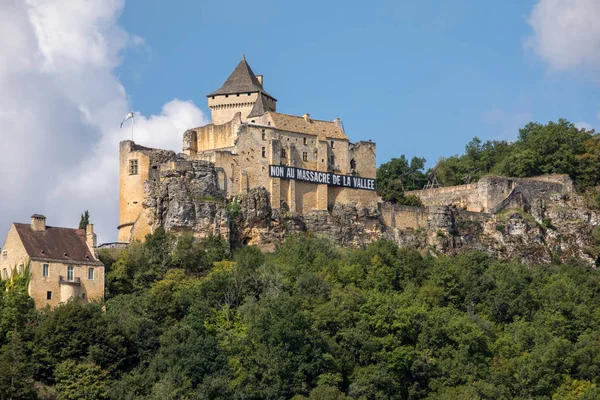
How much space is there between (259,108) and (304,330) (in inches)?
732

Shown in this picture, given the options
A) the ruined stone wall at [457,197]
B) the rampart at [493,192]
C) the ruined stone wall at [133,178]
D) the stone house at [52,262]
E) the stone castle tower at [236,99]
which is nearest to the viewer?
the stone house at [52,262]

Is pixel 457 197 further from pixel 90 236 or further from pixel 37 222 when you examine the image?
pixel 37 222

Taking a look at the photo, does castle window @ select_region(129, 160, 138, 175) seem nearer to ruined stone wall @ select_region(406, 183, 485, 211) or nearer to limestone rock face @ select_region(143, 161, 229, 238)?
limestone rock face @ select_region(143, 161, 229, 238)

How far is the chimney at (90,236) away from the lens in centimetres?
6444

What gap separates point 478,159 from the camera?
93.2 m

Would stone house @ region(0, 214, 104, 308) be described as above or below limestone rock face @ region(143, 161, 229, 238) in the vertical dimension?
below

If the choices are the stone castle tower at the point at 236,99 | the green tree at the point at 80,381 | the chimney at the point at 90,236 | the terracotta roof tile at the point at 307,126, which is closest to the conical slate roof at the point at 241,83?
the stone castle tower at the point at 236,99

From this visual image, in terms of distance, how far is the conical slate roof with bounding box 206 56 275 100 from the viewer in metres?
76.1

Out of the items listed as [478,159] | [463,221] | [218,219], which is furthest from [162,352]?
[478,159]

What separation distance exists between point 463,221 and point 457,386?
60.5 ft

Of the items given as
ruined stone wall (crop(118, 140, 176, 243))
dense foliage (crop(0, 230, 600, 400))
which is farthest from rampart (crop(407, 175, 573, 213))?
ruined stone wall (crop(118, 140, 176, 243))

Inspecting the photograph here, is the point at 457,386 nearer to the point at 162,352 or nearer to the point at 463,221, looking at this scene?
the point at 162,352

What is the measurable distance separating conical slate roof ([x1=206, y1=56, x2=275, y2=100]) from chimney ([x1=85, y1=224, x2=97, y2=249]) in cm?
1414

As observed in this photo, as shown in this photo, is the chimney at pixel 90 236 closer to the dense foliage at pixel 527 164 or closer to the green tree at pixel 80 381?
the green tree at pixel 80 381
